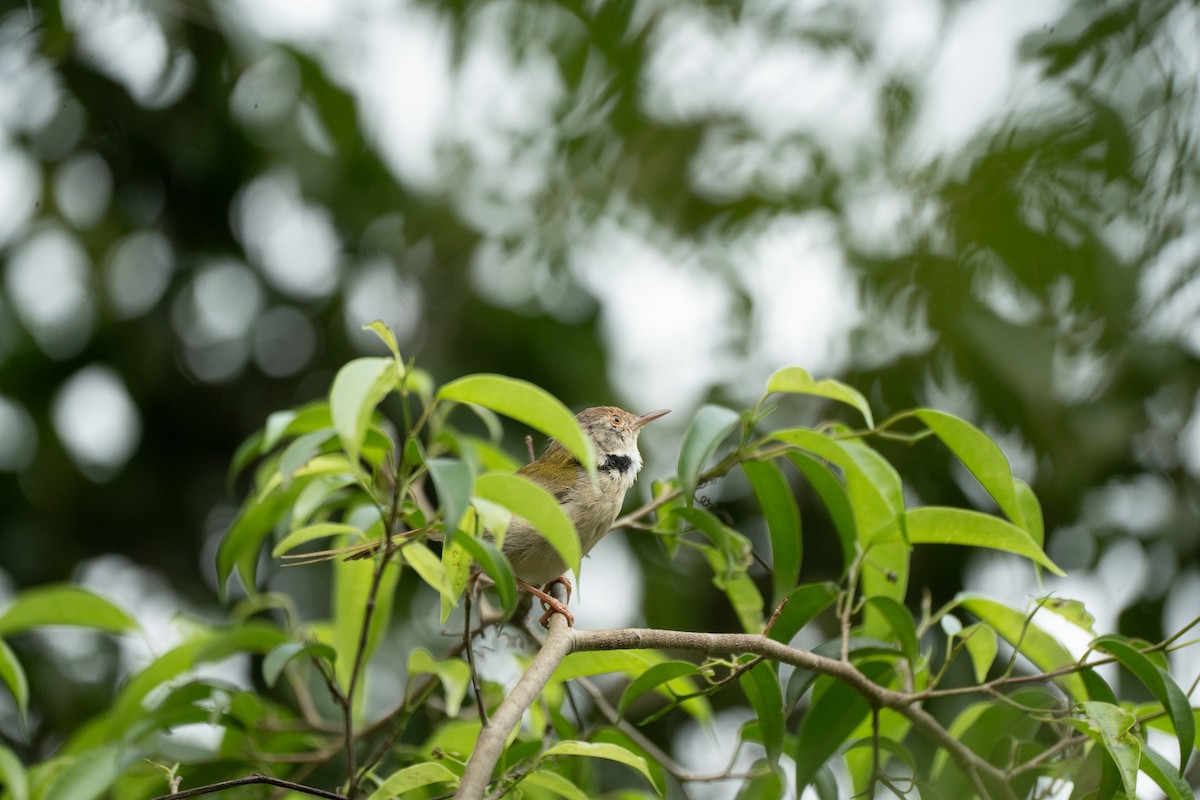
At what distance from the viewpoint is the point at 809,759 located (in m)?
2.30

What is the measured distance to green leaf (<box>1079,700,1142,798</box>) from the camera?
1.87 m

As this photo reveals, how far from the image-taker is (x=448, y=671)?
8.27 feet

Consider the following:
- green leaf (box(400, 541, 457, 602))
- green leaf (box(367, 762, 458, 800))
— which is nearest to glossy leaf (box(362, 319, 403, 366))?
green leaf (box(400, 541, 457, 602))

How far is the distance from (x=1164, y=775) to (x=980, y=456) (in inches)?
26.7

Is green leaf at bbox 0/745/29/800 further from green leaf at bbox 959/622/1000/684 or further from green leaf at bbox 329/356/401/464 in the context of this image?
green leaf at bbox 959/622/1000/684

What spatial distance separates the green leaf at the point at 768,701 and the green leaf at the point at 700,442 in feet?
1.62

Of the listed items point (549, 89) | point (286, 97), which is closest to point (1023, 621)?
point (549, 89)

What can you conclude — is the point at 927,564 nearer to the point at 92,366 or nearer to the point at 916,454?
the point at 916,454

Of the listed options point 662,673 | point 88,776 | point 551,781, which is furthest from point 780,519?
point 88,776

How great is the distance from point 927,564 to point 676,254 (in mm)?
1612

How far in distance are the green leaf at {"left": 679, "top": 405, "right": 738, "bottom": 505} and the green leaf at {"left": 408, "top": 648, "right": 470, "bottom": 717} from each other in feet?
2.71

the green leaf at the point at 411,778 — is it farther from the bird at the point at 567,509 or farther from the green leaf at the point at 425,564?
the bird at the point at 567,509

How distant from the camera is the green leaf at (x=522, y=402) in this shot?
175 cm

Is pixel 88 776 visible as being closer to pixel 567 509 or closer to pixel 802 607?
pixel 567 509
